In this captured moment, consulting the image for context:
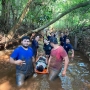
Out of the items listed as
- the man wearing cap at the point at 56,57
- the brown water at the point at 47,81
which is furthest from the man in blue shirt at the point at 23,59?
the man wearing cap at the point at 56,57

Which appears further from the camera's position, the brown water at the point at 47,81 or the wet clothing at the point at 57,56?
the brown water at the point at 47,81

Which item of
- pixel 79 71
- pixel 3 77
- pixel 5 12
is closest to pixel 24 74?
pixel 3 77

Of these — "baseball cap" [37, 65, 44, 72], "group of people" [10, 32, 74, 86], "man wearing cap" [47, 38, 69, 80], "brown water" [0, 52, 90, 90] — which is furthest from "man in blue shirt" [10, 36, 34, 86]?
"baseball cap" [37, 65, 44, 72]

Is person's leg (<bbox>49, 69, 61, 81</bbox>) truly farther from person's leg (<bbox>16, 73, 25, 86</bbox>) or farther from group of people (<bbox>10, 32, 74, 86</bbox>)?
person's leg (<bbox>16, 73, 25, 86</bbox>)

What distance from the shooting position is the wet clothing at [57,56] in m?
7.01

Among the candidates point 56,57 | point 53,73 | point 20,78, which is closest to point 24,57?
point 20,78

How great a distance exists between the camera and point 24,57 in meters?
6.82

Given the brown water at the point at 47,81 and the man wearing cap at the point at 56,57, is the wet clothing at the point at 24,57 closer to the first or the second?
the brown water at the point at 47,81

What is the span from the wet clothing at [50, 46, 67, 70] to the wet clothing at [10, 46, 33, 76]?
0.83 m

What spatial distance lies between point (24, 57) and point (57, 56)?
1232 millimetres

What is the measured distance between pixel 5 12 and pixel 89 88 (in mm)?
12088

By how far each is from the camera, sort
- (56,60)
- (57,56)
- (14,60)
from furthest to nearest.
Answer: (56,60)
(57,56)
(14,60)

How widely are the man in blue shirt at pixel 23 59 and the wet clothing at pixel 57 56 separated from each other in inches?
31.4

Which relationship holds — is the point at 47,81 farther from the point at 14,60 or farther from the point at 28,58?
the point at 14,60
